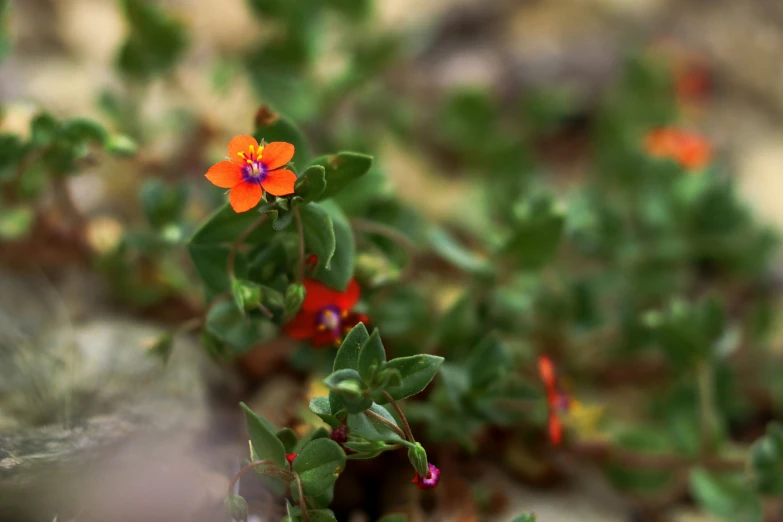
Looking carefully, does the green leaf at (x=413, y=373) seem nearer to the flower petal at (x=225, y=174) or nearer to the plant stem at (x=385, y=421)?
the plant stem at (x=385, y=421)

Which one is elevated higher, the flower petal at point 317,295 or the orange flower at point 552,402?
the flower petal at point 317,295

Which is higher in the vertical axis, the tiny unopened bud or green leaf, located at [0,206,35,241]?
green leaf, located at [0,206,35,241]

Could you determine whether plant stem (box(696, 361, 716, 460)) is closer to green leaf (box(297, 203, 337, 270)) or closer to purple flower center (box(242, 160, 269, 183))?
green leaf (box(297, 203, 337, 270))

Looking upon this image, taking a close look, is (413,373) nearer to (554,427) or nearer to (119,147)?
(554,427)

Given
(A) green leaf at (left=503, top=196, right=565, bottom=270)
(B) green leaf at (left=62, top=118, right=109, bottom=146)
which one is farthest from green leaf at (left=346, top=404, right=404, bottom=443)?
(B) green leaf at (left=62, top=118, right=109, bottom=146)

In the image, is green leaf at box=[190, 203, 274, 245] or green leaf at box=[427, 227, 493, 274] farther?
green leaf at box=[427, 227, 493, 274]

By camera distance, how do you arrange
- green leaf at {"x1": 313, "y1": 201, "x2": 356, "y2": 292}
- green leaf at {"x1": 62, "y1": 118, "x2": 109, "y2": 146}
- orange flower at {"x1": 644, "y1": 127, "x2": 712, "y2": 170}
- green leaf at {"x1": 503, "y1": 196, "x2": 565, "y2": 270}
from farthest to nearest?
orange flower at {"x1": 644, "y1": 127, "x2": 712, "y2": 170} → green leaf at {"x1": 503, "y1": 196, "x2": 565, "y2": 270} → green leaf at {"x1": 62, "y1": 118, "x2": 109, "y2": 146} → green leaf at {"x1": 313, "y1": 201, "x2": 356, "y2": 292}

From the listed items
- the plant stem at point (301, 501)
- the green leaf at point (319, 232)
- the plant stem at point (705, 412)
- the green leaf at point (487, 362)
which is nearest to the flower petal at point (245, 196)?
the green leaf at point (319, 232)

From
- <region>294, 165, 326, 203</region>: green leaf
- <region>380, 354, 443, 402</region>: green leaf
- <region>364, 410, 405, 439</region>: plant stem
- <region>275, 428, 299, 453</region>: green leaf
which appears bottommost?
<region>364, 410, 405, 439</region>: plant stem
